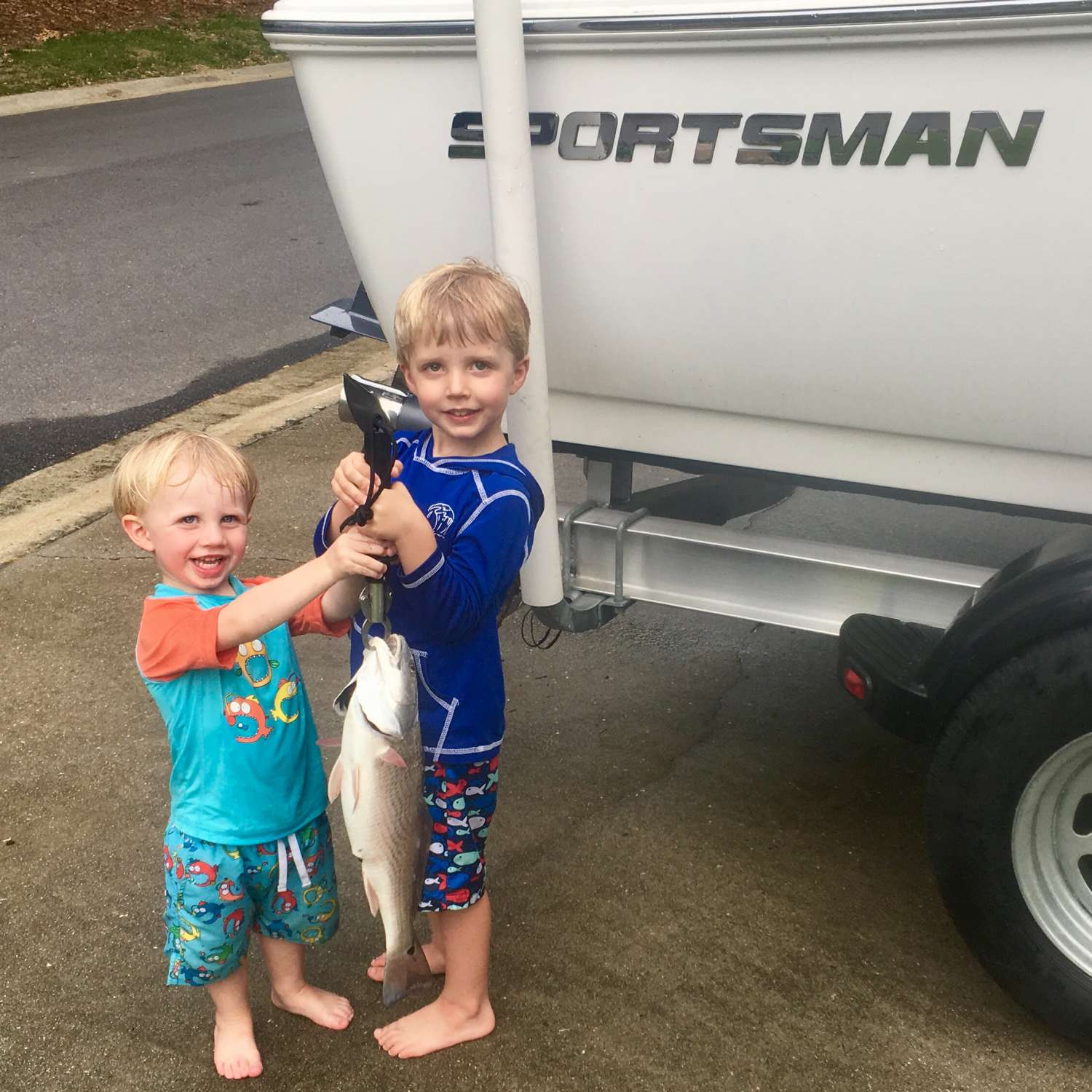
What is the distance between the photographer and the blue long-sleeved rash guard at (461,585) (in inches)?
80.8

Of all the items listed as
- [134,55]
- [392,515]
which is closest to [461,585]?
[392,515]

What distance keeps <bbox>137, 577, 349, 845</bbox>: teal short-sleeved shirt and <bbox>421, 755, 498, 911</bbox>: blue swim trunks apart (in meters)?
0.22

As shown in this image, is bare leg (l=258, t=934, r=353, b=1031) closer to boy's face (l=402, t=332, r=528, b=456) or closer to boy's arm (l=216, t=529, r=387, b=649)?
boy's arm (l=216, t=529, r=387, b=649)

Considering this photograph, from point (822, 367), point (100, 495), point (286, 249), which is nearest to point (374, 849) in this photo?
point (822, 367)

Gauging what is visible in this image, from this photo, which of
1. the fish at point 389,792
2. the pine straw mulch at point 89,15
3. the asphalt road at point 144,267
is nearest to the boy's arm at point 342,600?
the fish at point 389,792

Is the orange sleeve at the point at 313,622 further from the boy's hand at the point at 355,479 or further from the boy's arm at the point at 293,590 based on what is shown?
the boy's hand at the point at 355,479

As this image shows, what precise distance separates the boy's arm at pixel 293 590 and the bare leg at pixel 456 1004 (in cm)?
69

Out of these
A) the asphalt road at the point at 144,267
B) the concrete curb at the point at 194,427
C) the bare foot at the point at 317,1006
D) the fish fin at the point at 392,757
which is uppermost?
the fish fin at the point at 392,757

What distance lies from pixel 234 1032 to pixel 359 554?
3.46 ft

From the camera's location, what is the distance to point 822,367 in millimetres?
2494

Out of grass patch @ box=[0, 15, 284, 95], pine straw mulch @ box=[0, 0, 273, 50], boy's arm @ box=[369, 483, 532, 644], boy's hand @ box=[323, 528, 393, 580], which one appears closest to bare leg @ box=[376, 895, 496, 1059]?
boy's arm @ box=[369, 483, 532, 644]

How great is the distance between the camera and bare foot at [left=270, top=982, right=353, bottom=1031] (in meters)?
2.50

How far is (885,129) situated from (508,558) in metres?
0.95

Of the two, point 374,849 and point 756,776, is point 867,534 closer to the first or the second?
point 756,776
